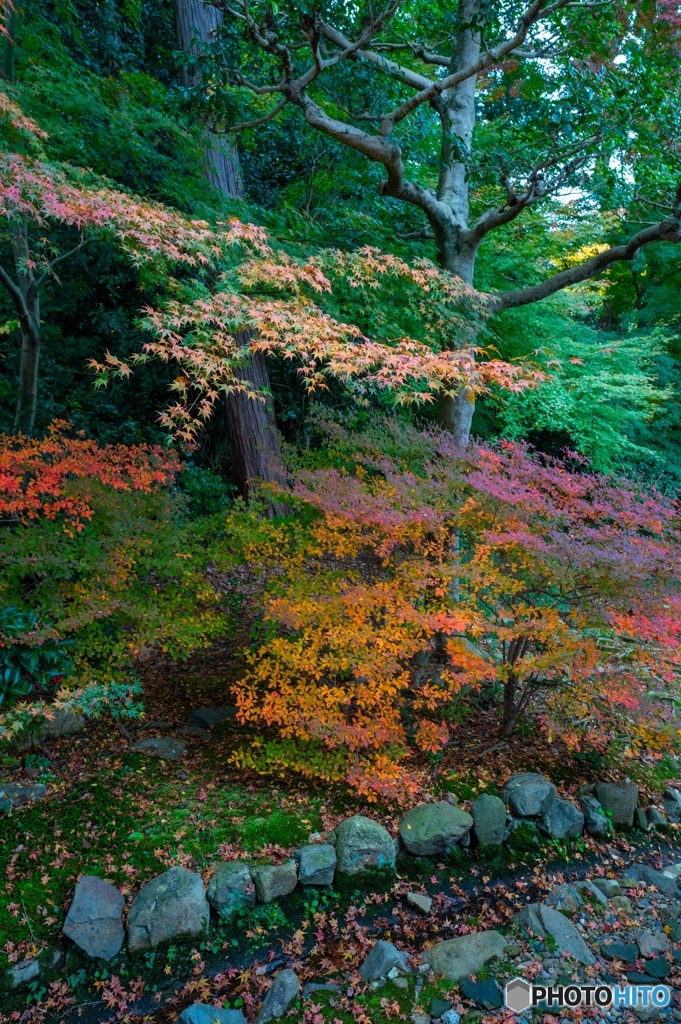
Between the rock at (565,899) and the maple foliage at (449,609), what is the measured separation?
848 millimetres

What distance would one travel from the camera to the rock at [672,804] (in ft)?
14.6

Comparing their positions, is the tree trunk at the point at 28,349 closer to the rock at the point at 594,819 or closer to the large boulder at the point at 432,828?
the large boulder at the point at 432,828

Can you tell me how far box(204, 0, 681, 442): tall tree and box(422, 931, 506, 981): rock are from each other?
3.67m

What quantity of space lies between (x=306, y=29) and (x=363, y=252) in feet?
5.72

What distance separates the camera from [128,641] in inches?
166

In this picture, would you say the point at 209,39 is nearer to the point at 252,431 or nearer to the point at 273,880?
the point at 252,431

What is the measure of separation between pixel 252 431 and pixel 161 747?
4012 millimetres

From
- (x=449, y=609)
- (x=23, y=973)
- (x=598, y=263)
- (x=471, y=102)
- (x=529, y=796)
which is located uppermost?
(x=471, y=102)

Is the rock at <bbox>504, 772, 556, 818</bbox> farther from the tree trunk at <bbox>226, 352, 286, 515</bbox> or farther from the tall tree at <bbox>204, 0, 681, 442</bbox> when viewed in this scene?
the tree trunk at <bbox>226, 352, 286, 515</bbox>

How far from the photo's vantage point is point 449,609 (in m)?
3.98

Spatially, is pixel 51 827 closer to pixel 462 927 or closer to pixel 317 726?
pixel 317 726

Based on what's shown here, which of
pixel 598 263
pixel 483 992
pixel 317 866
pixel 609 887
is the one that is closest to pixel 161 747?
pixel 317 866

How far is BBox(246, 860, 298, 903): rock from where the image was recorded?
3320 millimetres

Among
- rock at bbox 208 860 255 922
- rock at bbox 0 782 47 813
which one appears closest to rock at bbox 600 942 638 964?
rock at bbox 208 860 255 922
